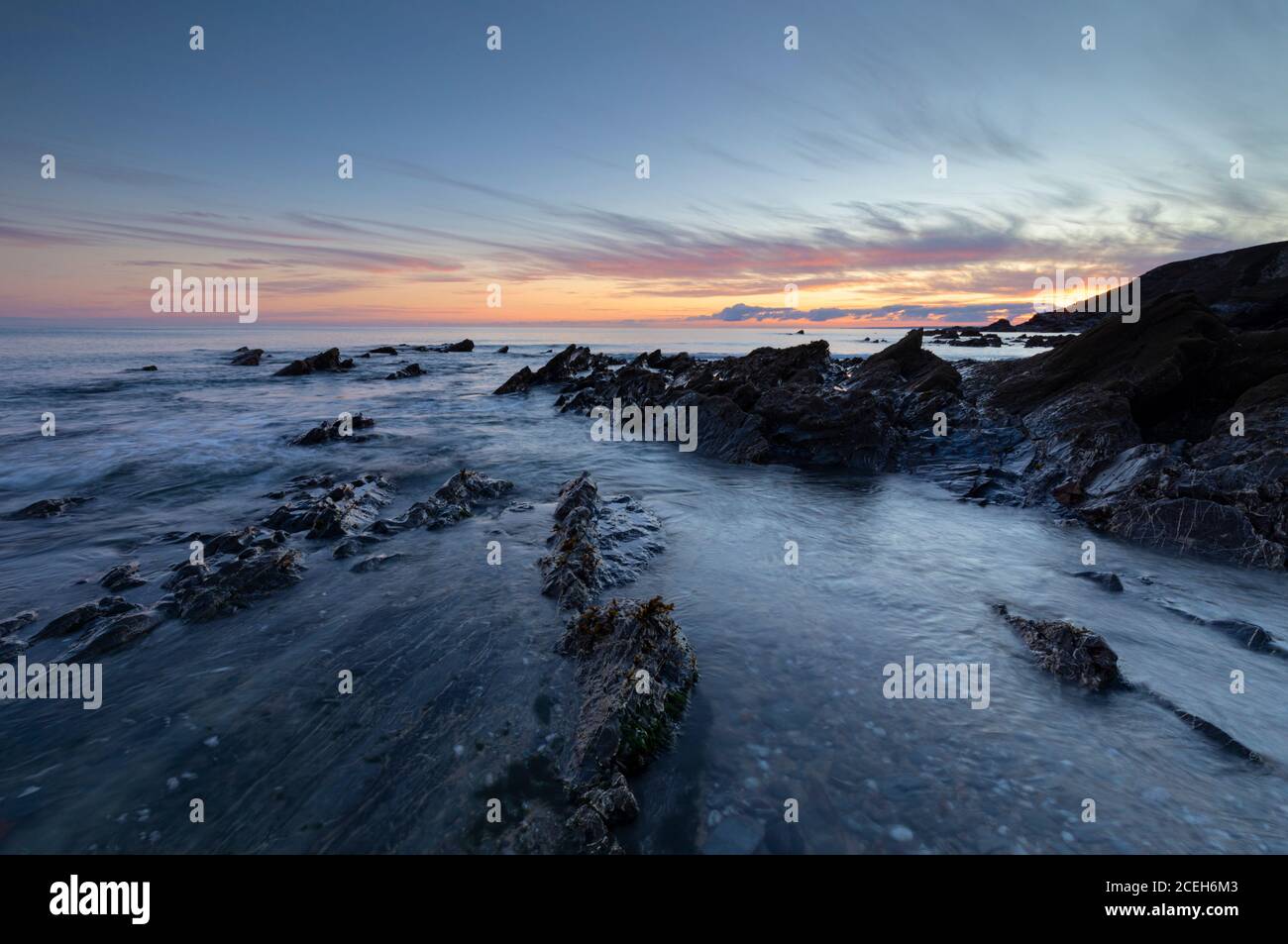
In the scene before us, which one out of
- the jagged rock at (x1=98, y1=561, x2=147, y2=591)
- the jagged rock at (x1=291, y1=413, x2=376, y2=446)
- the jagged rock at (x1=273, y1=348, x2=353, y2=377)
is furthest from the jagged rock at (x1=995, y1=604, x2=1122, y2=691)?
the jagged rock at (x1=273, y1=348, x2=353, y2=377)

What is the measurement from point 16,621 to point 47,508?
8.05m

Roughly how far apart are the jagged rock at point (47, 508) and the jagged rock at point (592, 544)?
13.5 meters

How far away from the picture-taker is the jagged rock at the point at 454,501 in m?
13.0

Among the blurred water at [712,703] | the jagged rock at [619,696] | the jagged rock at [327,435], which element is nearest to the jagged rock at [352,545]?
the blurred water at [712,703]

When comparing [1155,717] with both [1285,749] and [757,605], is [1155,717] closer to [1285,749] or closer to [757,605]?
[1285,749]

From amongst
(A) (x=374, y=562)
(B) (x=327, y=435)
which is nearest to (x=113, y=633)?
(A) (x=374, y=562)

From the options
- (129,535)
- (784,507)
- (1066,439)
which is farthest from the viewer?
(1066,439)

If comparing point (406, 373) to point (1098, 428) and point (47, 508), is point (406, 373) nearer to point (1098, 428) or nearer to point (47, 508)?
point (47, 508)

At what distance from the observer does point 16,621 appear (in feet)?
27.5

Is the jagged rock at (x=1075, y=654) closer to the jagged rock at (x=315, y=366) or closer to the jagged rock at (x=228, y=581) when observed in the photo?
the jagged rock at (x=228, y=581)

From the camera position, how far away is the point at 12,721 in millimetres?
6406

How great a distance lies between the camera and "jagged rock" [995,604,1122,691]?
6.82m
